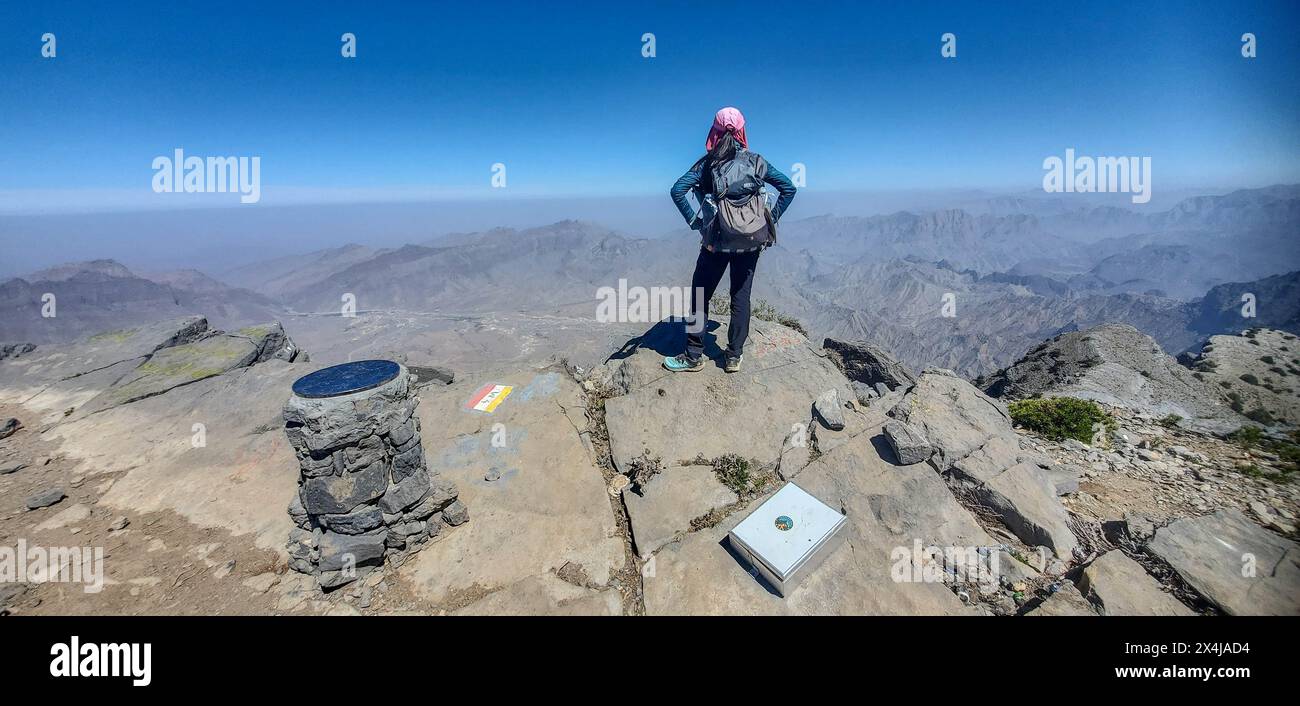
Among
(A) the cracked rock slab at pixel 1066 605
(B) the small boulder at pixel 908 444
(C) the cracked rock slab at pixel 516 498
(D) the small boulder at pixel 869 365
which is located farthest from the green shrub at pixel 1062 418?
(C) the cracked rock slab at pixel 516 498

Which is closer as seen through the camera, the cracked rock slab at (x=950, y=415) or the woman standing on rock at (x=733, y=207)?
the cracked rock slab at (x=950, y=415)

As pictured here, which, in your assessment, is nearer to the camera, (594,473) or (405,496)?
(405,496)

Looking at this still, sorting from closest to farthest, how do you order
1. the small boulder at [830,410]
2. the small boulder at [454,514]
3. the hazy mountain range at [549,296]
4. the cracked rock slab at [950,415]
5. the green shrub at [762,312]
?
the small boulder at [454,514] < the cracked rock slab at [950,415] < the small boulder at [830,410] < the green shrub at [762,312] < the hazy mountain range at [549,296]

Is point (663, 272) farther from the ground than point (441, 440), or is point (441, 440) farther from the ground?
point (663, 272)

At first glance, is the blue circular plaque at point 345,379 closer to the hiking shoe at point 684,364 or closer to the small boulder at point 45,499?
the hiking shoe at point 684,364
